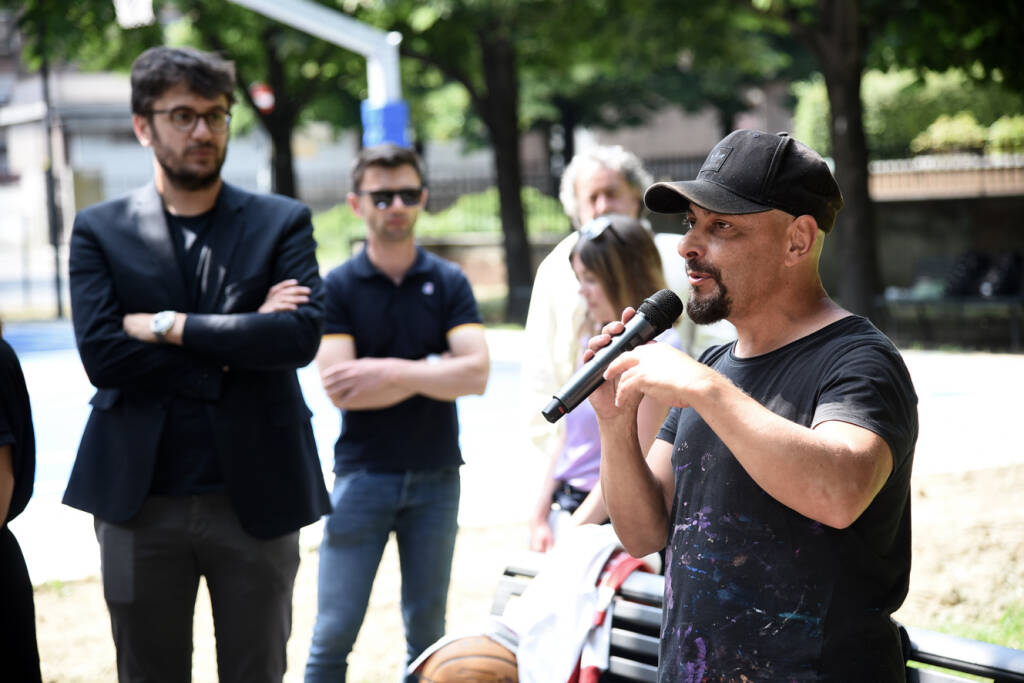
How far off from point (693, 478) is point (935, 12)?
13531 millimetres

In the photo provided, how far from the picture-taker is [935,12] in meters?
14.5

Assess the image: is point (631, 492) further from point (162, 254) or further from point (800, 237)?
point (162, 254)

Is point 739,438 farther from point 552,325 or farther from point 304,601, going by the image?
point 304,601

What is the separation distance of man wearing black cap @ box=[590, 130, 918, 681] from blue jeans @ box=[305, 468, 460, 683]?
195cm

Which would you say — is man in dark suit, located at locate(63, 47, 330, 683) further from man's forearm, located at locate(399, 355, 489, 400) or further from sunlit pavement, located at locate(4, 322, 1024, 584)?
sunlit pavement, located at locate(4, 322, 1024, 584)

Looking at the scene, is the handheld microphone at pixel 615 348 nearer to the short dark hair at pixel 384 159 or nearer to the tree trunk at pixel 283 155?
the short dark hair at pixel 384 159

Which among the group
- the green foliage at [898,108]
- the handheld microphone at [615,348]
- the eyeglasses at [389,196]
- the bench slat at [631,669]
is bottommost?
the bench slat at [631,669]

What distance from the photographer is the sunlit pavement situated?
785 cm

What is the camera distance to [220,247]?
3.88 meters

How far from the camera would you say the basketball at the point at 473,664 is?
127 inches

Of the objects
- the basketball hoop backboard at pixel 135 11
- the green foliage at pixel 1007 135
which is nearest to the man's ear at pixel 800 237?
the basketball hoop backboard at pixel 135 11

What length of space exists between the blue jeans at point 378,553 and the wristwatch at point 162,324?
1023 millimetres

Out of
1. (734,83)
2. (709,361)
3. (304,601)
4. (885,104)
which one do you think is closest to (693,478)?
(709,361)

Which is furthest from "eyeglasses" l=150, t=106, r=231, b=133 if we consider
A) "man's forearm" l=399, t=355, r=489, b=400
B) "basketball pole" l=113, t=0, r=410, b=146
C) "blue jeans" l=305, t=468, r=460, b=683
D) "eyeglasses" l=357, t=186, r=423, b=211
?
"basketball pole" l=113, t=0, r=410, b=146
